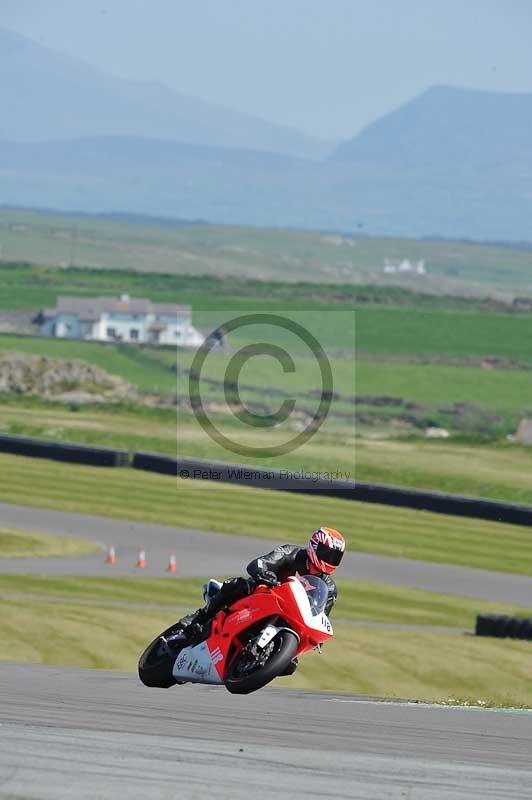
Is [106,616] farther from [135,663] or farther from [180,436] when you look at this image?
[180,436]

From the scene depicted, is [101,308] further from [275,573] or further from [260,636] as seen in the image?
[260,636]

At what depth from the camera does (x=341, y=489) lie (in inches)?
2019

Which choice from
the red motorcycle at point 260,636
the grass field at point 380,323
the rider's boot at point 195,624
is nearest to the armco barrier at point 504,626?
A: the rider's boot at point 195,624

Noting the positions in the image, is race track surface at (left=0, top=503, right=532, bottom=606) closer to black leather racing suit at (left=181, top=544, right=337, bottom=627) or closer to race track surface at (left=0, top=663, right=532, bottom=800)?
black leather racing suit at (left=181, top=544, right=337, bottom=627)

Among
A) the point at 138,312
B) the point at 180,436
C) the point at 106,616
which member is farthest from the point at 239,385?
the point at 106,616

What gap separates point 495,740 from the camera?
1164 cm

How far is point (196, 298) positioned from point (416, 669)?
168015mm

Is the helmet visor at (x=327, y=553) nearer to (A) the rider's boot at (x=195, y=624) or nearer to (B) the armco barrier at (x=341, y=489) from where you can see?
(A) the rider's boot at (x=195, y=624)

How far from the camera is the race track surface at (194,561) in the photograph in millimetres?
36438

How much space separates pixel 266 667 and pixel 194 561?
84.6 ft

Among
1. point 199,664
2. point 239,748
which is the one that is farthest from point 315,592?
point 239,748

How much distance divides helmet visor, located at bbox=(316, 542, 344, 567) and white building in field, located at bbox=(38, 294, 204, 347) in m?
142

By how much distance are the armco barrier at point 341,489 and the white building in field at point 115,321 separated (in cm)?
10184

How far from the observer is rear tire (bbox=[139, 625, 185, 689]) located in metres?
14.1
